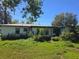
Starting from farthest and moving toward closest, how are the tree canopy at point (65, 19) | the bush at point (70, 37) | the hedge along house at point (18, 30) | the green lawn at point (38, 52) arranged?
the tree canopy at point (65, 19) → the hedge along house at point (18, 30) → the bush at point (70, 37) → the green lawn at point (38, 52)

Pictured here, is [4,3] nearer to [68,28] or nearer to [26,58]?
[68,28]

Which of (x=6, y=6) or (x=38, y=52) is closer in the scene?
(x=38, y=52)

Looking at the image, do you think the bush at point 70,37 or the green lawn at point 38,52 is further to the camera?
the bush at point 70,37

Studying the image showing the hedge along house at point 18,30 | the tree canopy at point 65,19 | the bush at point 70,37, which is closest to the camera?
the bush at point 70,37

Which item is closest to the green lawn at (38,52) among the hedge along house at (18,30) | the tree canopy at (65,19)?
the hedge along house at (18,30)

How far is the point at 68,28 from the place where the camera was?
47.7m

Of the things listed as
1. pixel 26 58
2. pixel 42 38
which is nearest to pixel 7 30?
pixel 42 38

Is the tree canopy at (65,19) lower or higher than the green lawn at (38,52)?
higher

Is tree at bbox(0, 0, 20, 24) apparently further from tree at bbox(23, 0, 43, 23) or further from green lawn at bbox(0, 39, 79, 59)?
green lawn at bbox(0, 39, 79, 59)

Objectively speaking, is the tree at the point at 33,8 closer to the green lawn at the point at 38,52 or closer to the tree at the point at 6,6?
the tree at the point at 6,6

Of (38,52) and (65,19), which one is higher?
(65,19)

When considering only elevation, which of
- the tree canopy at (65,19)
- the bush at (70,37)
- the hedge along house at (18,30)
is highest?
the tree canopy at (65,19)

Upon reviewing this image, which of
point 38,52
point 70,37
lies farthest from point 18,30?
point 38,52

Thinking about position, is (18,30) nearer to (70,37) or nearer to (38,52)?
(70,37)
